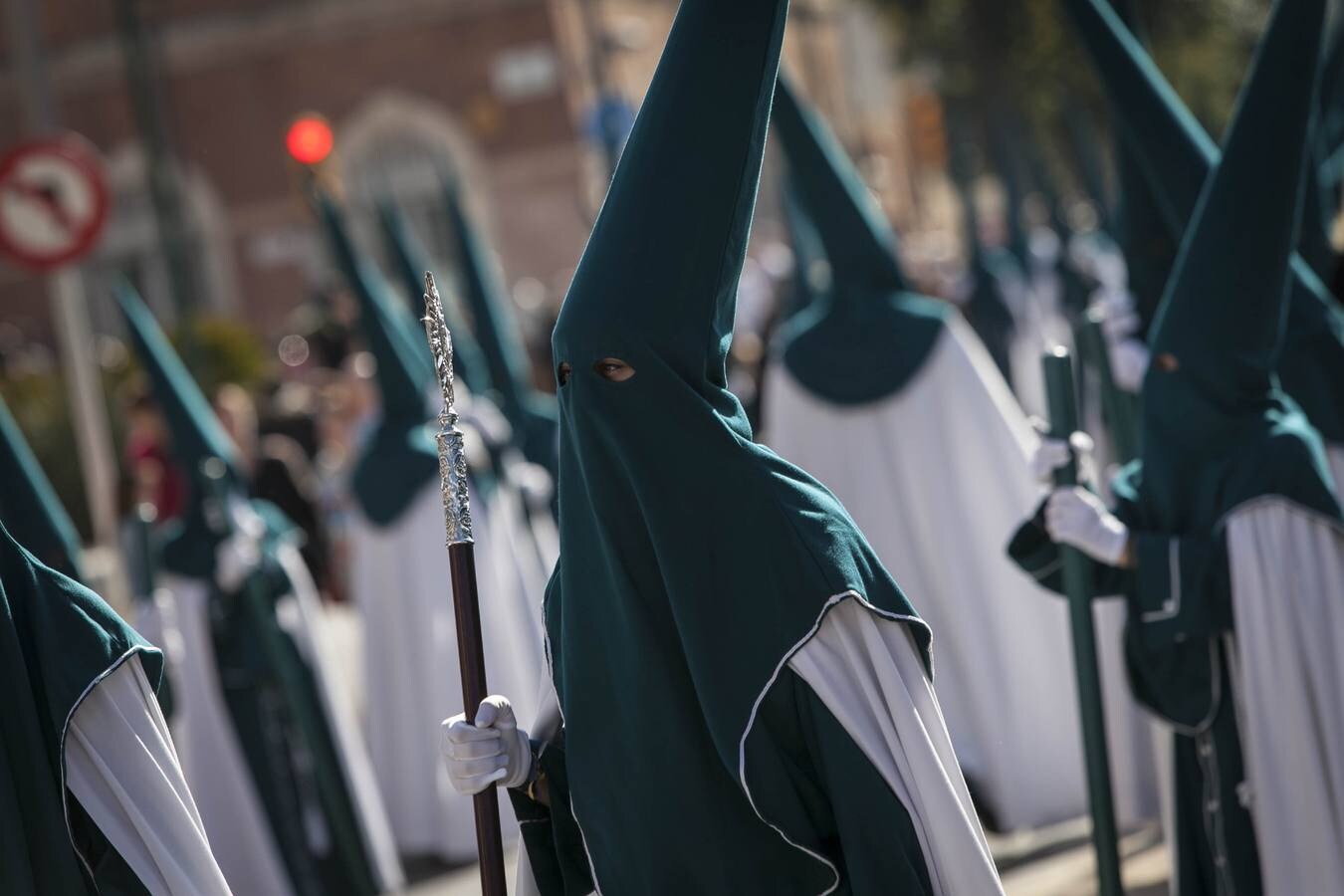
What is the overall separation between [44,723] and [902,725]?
1524 millimetres

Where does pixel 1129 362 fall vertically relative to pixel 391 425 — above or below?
below

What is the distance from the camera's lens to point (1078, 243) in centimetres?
1487

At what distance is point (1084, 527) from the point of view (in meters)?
4.36

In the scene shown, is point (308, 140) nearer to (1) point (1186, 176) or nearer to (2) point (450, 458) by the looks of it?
(1) point (1186, 176)

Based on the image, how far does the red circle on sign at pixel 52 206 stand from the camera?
9.47 metres

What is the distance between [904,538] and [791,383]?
2.50 feet

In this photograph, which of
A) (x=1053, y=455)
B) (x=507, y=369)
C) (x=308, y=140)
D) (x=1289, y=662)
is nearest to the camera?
(x=1289, y=662)

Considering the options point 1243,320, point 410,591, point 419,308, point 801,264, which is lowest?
point 410,591

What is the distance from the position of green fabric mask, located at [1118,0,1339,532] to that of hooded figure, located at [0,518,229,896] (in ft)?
7.91

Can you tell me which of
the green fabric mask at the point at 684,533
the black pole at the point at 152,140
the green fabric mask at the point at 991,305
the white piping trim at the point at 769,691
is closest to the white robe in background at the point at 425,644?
the green fabric mask at the point at 684,533

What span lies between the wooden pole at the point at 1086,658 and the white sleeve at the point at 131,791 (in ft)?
6.73

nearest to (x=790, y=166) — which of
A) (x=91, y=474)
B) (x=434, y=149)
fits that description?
(x=91, y=474)

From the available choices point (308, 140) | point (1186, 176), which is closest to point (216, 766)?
point (1186, 176)

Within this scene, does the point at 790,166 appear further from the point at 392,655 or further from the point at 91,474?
the point at 91,474
